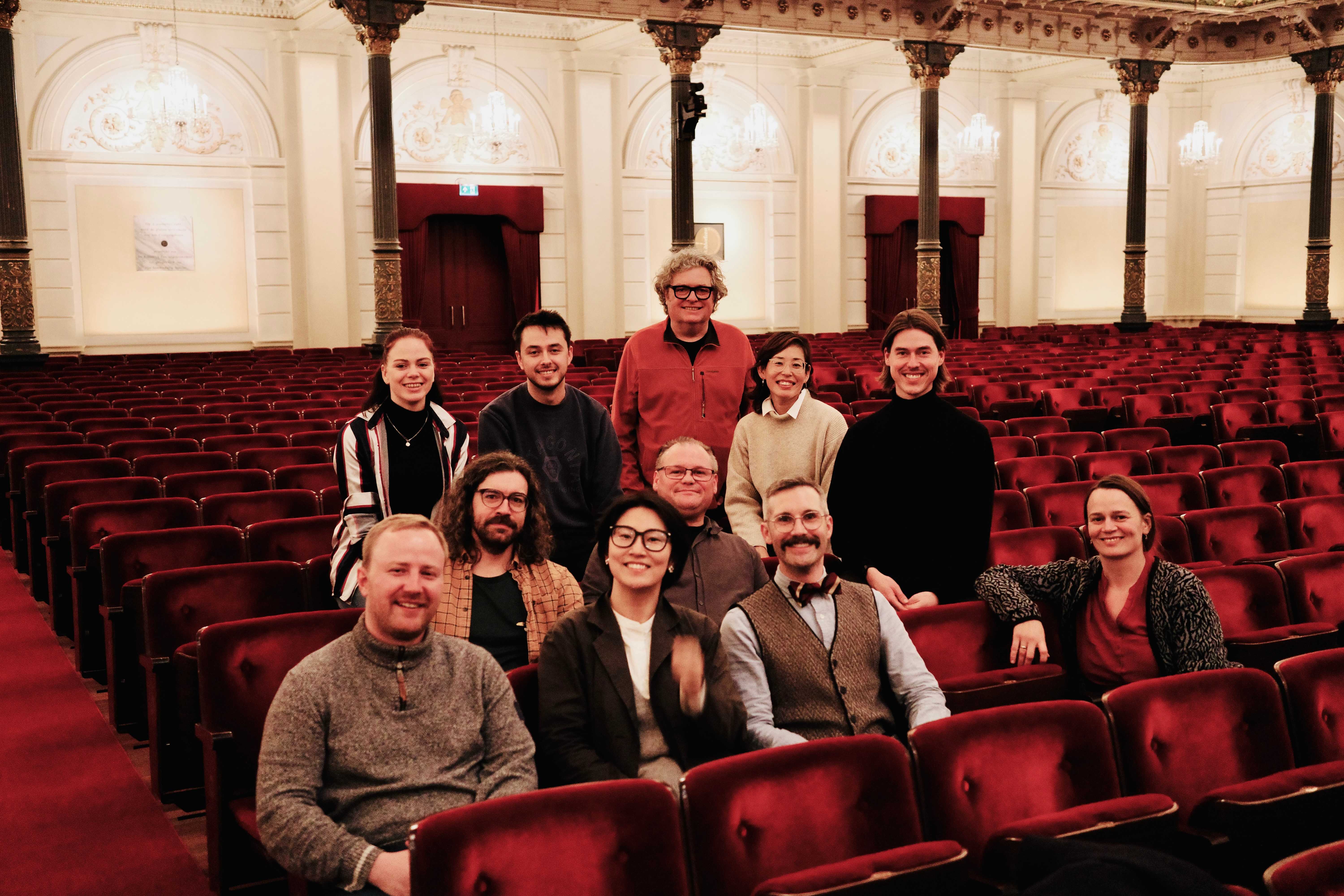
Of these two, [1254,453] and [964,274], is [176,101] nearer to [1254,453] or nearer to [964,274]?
[1254,453]

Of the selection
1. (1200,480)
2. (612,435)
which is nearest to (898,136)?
(1200,480)

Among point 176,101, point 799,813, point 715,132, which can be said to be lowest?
point 799,813

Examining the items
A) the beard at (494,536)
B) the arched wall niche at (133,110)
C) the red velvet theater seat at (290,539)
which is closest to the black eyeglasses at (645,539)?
the beard at (494,536)

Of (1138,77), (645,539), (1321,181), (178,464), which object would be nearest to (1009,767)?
(645,539)

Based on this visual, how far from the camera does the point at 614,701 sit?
2.48 m

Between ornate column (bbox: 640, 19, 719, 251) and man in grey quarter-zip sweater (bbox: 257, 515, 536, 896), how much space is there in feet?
38.4

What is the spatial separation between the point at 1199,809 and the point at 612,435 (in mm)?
1944

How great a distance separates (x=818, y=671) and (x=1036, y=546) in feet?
5.66

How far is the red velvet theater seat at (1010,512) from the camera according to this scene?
16.0ft

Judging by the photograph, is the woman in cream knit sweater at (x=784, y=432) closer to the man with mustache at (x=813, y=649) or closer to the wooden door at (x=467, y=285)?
the man with mustache at (x=813, y=649)

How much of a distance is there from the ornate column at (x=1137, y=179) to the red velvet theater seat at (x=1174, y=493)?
14.3 meters

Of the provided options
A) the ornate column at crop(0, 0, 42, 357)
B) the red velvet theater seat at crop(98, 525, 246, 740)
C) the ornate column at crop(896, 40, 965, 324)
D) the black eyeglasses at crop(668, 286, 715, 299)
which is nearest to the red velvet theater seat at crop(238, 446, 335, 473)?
the red velvet theater seat at crop(98, 525, 246, 740)

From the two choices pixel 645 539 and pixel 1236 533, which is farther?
pixel 1236 533

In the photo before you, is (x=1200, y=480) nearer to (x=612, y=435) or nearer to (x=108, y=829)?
(x=612, y=435)
